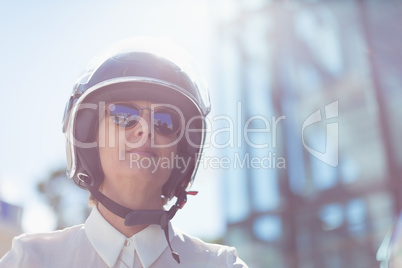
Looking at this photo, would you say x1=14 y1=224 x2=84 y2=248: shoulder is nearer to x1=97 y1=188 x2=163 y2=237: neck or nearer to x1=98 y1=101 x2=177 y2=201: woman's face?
x1=97 y1=188 x2=163 y2=237: neck

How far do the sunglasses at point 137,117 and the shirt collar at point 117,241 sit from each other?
14.1 inches

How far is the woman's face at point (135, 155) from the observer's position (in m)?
1.87

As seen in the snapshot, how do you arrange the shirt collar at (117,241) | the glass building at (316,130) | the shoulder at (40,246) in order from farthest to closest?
the glass building at (316,130) → the shirt collar at (117,241) → the shoulder at (40,246)

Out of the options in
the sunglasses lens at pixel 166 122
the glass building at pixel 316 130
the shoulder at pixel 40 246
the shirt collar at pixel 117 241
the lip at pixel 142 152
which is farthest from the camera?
the glass building at pixel 316 130

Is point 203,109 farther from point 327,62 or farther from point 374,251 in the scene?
point 327,62

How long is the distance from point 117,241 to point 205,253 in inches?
12.9

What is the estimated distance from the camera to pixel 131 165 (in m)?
1.86

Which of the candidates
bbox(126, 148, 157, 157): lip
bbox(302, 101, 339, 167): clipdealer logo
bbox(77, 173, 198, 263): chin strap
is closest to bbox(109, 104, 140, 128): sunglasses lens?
bbox(126, 148, 157, 157): lip

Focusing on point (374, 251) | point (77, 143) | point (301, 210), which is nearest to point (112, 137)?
point (77, 143)

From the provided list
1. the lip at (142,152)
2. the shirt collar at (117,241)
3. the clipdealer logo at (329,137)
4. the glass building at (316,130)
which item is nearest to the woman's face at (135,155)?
the lip at (142,152)

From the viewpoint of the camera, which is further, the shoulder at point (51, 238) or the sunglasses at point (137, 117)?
the sunglasses at point (137, 117)

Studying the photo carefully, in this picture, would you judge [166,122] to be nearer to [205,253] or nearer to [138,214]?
[138,214]

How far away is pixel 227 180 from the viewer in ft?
28.5

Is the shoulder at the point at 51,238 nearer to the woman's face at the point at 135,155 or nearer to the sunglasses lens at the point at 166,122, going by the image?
the woman's face at the point at 135,155
